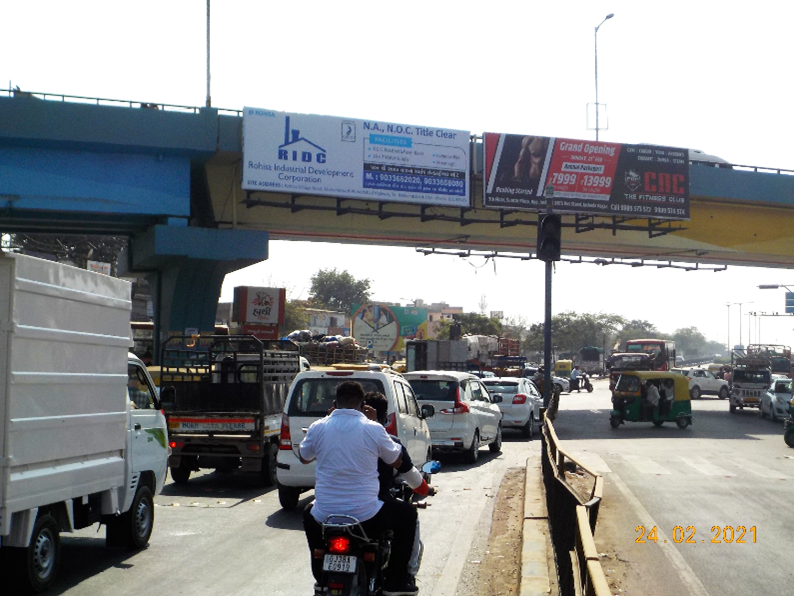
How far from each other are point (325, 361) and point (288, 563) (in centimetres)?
2403

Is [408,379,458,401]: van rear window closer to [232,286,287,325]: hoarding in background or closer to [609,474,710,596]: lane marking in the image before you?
[609,474,710,596]: lane marking

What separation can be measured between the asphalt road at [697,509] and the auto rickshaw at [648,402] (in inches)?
84.3

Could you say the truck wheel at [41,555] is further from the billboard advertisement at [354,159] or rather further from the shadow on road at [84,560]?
the billboard advertisement at [354,159]

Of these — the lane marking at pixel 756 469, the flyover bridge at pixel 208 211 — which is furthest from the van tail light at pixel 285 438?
the flyover bridge at pixel 208 211

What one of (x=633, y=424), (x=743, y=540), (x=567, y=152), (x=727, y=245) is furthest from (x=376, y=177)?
(x=743, y=540)

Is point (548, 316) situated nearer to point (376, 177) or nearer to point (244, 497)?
point (244, 497)

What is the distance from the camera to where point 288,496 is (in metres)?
11.2

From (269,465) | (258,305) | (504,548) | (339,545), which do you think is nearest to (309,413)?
(269,465)

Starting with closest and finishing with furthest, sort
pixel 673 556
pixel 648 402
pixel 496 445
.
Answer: pixel 673 556 → pixel 496 445 → pixel 648 402

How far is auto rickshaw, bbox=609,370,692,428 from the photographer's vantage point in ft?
87.6

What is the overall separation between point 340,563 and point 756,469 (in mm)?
13718

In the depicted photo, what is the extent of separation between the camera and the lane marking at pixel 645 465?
15953 millimetres

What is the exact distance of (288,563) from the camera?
8.22 m

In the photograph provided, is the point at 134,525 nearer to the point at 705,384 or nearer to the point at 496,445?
the point at 496,445
